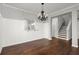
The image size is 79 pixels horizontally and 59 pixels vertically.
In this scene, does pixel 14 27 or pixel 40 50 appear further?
pixel 14 27

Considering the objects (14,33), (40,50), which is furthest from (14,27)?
(40,50)

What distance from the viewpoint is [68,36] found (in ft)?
15.9

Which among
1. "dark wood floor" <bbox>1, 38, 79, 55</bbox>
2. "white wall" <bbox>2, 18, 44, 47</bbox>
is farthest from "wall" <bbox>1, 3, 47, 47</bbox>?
"dark wood floor" <bbox>1, 38, 79, 55</bbox>

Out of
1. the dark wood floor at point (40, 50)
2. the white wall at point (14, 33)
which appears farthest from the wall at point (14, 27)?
the dark wood floor at point (40, 50)

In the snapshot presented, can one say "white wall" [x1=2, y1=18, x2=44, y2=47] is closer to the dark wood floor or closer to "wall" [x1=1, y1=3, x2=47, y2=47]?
"wall" [x1=1, y1=3, x2=47, y2=47]

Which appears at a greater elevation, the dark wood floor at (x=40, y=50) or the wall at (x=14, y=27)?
the wall at (x=14, y=27)

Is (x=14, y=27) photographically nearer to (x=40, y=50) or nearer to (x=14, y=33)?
(x=14, y=33)

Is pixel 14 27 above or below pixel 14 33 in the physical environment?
above

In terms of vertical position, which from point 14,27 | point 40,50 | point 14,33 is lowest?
point 40,50

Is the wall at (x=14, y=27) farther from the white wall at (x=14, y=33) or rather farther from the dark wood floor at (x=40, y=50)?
the dark wood floor at (x=40, y=50)

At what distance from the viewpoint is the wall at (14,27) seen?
9.82ft

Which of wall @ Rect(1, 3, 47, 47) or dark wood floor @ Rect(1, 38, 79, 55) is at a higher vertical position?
wall @ Rect(1, 3, 47, 47)

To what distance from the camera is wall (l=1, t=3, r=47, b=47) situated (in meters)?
2.99

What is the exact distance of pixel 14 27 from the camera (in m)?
3.44
